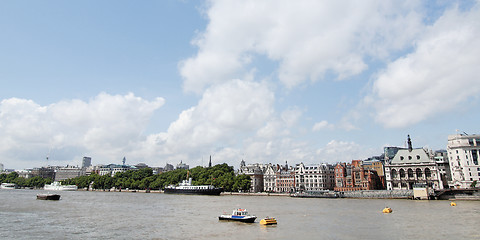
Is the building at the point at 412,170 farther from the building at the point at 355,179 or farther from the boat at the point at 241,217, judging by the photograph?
the boat at the point at 241,217

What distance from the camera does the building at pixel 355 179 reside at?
164375 mm

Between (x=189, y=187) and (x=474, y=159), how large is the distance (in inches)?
5201

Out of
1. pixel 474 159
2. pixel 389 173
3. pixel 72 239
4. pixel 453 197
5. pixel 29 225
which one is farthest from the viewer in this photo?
pixel 389 173

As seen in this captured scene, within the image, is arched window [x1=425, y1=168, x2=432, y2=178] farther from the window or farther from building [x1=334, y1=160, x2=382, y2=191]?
building [x1=334, y1=160, x2=382, y2=191]

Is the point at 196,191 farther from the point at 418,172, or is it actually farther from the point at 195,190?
the point at 418,172

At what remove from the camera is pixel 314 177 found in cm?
18838

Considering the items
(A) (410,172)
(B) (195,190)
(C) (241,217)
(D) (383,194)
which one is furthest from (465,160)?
(C) (241,217)

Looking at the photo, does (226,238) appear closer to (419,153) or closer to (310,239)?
(310,239)

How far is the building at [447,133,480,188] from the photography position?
133m

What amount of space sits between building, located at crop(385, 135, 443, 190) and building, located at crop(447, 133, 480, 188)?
9247mm

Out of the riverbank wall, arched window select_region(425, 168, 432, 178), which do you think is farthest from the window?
the riverbank wall

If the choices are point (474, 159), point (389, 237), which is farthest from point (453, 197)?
point (389, 237)

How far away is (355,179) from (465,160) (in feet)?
163

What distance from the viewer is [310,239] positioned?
3491 cm
